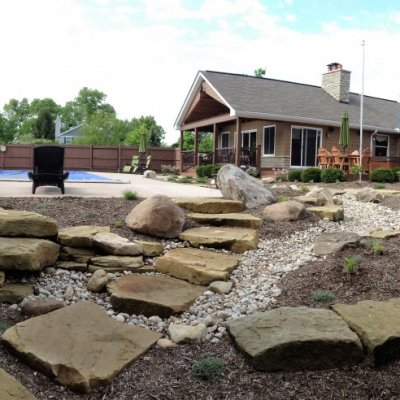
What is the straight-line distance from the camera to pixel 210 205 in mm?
6148

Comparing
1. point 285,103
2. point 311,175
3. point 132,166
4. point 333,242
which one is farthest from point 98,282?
point 132,166

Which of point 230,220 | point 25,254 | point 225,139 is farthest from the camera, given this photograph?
point 225,139

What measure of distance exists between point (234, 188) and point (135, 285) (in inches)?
132

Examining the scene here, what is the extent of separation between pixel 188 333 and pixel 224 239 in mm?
2041

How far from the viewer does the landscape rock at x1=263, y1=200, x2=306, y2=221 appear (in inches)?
237

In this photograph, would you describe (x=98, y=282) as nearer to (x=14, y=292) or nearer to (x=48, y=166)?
(x=14, y=292)

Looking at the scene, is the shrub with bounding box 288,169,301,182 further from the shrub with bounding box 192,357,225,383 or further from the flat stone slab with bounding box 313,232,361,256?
the shrub with bounding box 192,357,225,383

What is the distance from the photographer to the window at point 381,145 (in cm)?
2033

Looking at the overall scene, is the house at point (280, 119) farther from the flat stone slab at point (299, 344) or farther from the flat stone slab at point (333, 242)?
the flat stone slab at point (299, 344)

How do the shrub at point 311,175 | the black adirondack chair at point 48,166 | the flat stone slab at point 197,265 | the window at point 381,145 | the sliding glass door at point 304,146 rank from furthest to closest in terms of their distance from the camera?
the window at point 381,145
the sliding glass door at point 304,146
the shrub at point 311,175
the black adirondack chair at point 48,166
the flat stone slab at point 197,265

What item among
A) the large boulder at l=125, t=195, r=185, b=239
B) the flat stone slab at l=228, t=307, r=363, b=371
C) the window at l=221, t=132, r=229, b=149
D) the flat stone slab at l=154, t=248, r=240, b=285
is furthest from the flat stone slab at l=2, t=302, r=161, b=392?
the window at l=221, t=132, r=229, b=149

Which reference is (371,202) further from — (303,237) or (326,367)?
(326,367)

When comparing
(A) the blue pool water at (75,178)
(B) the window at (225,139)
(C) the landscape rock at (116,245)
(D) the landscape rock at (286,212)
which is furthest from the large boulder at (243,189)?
(B) the window at (225,139)

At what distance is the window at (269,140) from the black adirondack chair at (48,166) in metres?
11.4
